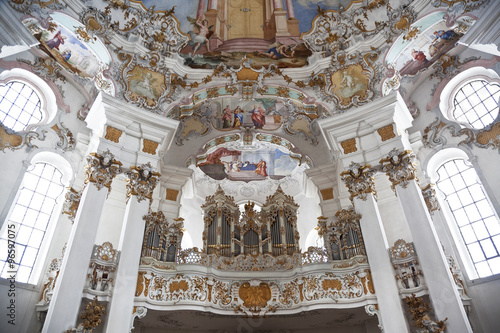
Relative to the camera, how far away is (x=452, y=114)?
12.8 m

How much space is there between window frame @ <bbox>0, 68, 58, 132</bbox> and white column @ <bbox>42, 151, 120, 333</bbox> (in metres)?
3.57

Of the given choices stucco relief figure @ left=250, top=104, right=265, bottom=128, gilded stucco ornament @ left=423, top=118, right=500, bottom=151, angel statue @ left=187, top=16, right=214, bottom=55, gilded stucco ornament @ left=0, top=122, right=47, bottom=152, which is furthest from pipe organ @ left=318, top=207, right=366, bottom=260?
Result: gilded stucco ornament @ left=0, top=122, right=47, bottom=152

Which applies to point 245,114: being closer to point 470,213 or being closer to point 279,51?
point 279,51

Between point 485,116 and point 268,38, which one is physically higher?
point 268,38

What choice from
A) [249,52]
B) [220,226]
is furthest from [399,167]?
[249,52]

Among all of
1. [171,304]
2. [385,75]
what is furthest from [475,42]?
[171,304]

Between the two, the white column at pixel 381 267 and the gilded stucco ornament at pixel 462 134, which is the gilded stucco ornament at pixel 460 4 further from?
the white column at pixel 381 267

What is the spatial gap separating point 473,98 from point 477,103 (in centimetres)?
28

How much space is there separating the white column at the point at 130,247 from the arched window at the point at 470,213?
31.1 ft

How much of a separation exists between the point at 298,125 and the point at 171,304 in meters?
9.07

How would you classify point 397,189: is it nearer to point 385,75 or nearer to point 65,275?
point 385,75

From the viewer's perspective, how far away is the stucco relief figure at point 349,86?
1280cm

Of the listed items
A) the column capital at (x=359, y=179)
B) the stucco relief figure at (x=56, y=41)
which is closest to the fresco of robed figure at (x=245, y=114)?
the column capital at (x=359, y=179)

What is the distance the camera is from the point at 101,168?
402 inches
